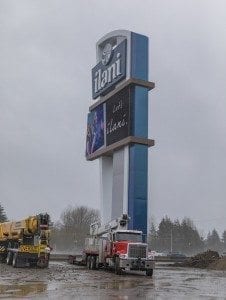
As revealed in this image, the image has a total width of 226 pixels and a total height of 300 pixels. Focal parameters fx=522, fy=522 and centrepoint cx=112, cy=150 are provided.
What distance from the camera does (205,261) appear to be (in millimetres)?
53312

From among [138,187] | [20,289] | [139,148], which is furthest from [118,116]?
[20,289]

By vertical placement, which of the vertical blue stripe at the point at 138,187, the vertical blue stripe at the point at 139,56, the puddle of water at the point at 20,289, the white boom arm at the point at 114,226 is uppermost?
the vertical blue stripe at the point at 139,56

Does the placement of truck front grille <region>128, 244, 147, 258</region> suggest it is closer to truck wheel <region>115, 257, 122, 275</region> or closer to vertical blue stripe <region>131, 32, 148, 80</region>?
truck wheel <region>115, 257, 122, 275</region>

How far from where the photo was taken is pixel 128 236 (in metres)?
32.7

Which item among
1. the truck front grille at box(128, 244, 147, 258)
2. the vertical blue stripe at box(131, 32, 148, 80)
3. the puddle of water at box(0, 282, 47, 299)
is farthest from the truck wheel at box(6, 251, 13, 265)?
the vertical blue stripe at box(131, 32, 148, 80)

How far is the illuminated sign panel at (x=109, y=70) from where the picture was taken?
1801 inches

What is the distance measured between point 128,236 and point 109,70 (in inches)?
800

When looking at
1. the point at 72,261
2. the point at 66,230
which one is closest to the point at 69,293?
the point at 72,261

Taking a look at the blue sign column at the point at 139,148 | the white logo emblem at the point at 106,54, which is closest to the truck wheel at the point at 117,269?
the blue sign column at the point at 139,148

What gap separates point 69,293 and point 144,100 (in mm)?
27291

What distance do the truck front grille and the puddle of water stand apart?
10.3 m

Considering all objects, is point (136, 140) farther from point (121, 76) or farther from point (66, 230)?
point (66, 230)

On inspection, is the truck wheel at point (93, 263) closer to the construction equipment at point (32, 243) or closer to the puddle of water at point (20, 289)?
the construction equipment at point (32, 243)

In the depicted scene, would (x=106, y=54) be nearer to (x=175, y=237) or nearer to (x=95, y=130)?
(x=95, y=130)
